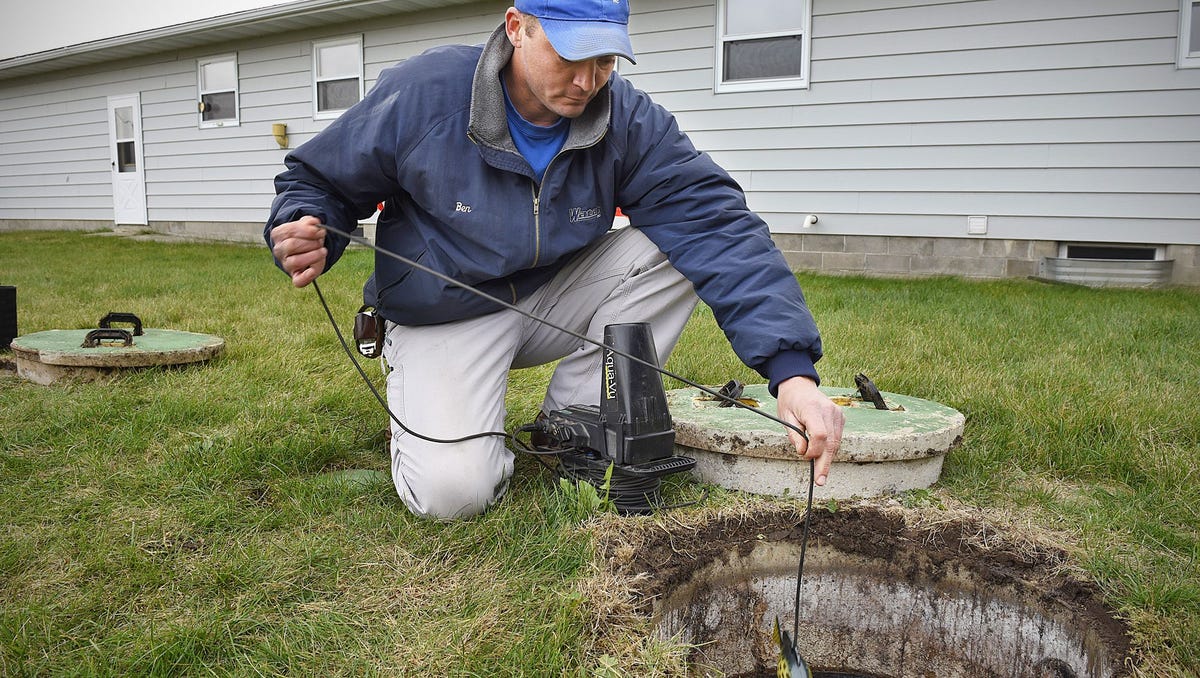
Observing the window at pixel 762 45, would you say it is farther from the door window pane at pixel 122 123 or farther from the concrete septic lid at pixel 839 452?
the door window pane at pixel 122 123

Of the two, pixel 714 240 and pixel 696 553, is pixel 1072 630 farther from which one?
pixel 714 240

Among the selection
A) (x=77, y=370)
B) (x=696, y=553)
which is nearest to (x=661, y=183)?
(x=696, y=553)

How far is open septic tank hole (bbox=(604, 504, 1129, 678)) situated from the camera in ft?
6.69

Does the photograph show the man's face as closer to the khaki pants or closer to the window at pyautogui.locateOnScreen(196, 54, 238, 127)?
the khaki pants

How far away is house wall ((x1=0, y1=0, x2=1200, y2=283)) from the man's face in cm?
539

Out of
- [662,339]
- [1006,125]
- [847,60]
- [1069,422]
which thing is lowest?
[1069,422]

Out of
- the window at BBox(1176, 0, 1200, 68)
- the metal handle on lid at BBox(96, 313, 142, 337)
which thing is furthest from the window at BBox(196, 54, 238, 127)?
the window at BBox(1176, 0, 1200, 68)

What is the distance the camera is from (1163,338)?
418cm

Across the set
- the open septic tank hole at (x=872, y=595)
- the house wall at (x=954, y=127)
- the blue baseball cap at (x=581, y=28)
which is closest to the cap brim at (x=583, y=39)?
the blue baseball cap at (x=581, y=28)

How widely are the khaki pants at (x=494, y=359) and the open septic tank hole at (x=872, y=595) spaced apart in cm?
48

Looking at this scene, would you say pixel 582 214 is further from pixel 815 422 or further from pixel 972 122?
pixel 972 122

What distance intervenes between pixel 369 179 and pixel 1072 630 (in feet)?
6.74

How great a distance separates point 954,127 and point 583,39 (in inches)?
221

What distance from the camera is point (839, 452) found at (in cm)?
224
